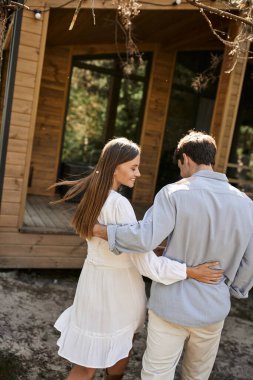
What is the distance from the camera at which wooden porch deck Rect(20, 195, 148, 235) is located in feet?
15.6

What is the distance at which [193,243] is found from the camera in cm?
194

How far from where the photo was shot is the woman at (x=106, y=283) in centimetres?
207

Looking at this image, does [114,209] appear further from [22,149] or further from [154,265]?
[22,149]

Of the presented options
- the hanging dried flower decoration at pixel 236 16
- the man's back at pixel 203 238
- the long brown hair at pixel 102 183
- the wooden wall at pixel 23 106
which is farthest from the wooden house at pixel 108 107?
the man's back at pixel 203 238

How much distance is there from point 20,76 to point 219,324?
3.20 metres

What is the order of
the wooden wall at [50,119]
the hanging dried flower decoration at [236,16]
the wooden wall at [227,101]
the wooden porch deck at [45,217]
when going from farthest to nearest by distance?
the wooden wall at [50,119] → the wooden wall at [227,101] → the wooden porch deck at [45,217] → the hanging dried flower decoration at [236,16]

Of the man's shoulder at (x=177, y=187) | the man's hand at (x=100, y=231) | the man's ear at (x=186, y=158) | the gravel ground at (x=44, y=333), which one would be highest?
the man's ear at (x=186, y=158)

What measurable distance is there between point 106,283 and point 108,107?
612 centimetres

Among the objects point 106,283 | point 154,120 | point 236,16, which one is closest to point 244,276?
point 106,283

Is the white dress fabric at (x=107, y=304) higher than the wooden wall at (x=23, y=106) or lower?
lower

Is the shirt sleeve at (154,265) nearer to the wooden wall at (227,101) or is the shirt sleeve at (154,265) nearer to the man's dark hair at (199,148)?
the man's dark hair at (199,148)

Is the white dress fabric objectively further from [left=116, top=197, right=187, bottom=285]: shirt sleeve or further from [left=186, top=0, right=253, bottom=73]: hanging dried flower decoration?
[left=186, top=0, right=253, bottom=73]: hanging dried flower decoration

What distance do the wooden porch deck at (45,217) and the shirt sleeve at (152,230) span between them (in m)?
2.88

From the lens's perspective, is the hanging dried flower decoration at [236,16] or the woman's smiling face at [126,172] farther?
the hanging dried flower decoration at [236,16]
